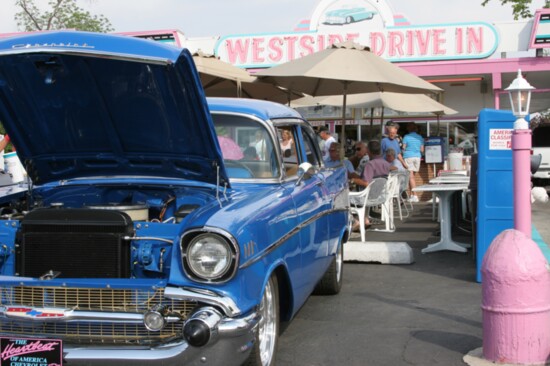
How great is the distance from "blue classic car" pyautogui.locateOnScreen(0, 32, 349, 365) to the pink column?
144 cm

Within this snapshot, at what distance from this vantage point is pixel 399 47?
17.4m

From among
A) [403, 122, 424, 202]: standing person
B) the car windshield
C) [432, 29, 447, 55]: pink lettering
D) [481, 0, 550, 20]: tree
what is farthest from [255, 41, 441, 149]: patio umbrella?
[481, 0, 550, 20]: tree

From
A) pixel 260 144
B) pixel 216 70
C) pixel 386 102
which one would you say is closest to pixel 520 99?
pixel 260 144

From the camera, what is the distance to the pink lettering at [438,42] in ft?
56.3

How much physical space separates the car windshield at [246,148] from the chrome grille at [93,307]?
1618 mm

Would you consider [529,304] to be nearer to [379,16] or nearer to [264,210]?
[264,210]

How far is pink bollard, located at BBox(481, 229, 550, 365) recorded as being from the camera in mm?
4051

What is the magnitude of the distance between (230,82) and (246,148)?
7128mm

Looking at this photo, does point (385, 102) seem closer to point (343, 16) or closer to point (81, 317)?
point (343, 16)

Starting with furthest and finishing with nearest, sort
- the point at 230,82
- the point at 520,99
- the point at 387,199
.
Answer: the point at 230,82 < the point at 387,199 < the point at 520,99

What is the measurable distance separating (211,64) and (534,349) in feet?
23.8

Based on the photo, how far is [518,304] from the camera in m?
4.05

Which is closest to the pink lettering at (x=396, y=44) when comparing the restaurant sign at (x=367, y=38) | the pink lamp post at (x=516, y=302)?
the restaurant sign at (x=367, y=38)

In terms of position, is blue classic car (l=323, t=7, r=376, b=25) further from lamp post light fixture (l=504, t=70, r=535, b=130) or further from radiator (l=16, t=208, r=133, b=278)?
radiator (l=16, t=208, r=133, b=278)
